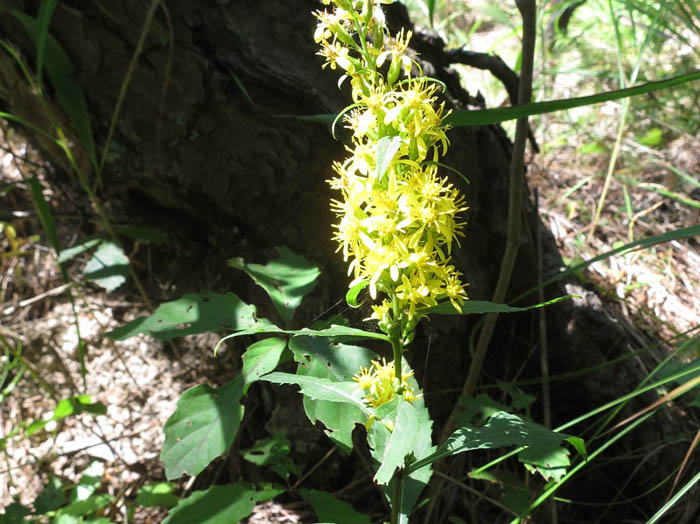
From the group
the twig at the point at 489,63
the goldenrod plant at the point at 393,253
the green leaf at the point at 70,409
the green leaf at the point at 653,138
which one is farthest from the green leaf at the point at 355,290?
the green leaf at the point at 653,138

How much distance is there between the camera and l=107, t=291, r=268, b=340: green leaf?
1350 mm

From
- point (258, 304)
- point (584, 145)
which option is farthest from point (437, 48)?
point (584, 145)

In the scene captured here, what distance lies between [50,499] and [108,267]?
78cm

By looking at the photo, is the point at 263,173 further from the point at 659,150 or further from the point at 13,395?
the point at 659,150

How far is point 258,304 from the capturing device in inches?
74.8

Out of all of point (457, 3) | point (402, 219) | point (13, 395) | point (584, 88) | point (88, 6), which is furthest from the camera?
point (457, 3)

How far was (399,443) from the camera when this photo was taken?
853 millimetres

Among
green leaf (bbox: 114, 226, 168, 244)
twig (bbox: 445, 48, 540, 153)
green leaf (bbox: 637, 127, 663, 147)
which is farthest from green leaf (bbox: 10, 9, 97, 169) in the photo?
green leaf (bbox: 637, 127, 663, 147)

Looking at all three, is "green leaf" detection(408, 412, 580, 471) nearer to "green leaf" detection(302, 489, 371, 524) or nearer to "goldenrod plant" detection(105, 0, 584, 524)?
"goldenrod plant" detection(105, 0, 584, 524)

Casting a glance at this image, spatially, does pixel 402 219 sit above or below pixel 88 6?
below

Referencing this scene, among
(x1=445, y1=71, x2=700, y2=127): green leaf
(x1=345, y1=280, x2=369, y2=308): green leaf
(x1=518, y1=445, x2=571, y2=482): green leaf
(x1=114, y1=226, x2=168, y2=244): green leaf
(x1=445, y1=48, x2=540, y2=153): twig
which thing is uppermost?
(x1=445, y1=48, x2=540, y2=153): twig

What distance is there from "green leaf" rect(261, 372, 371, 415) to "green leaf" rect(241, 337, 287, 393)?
244 mm

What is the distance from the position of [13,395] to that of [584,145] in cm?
304

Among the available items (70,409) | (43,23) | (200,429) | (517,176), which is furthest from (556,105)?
(70,409)
